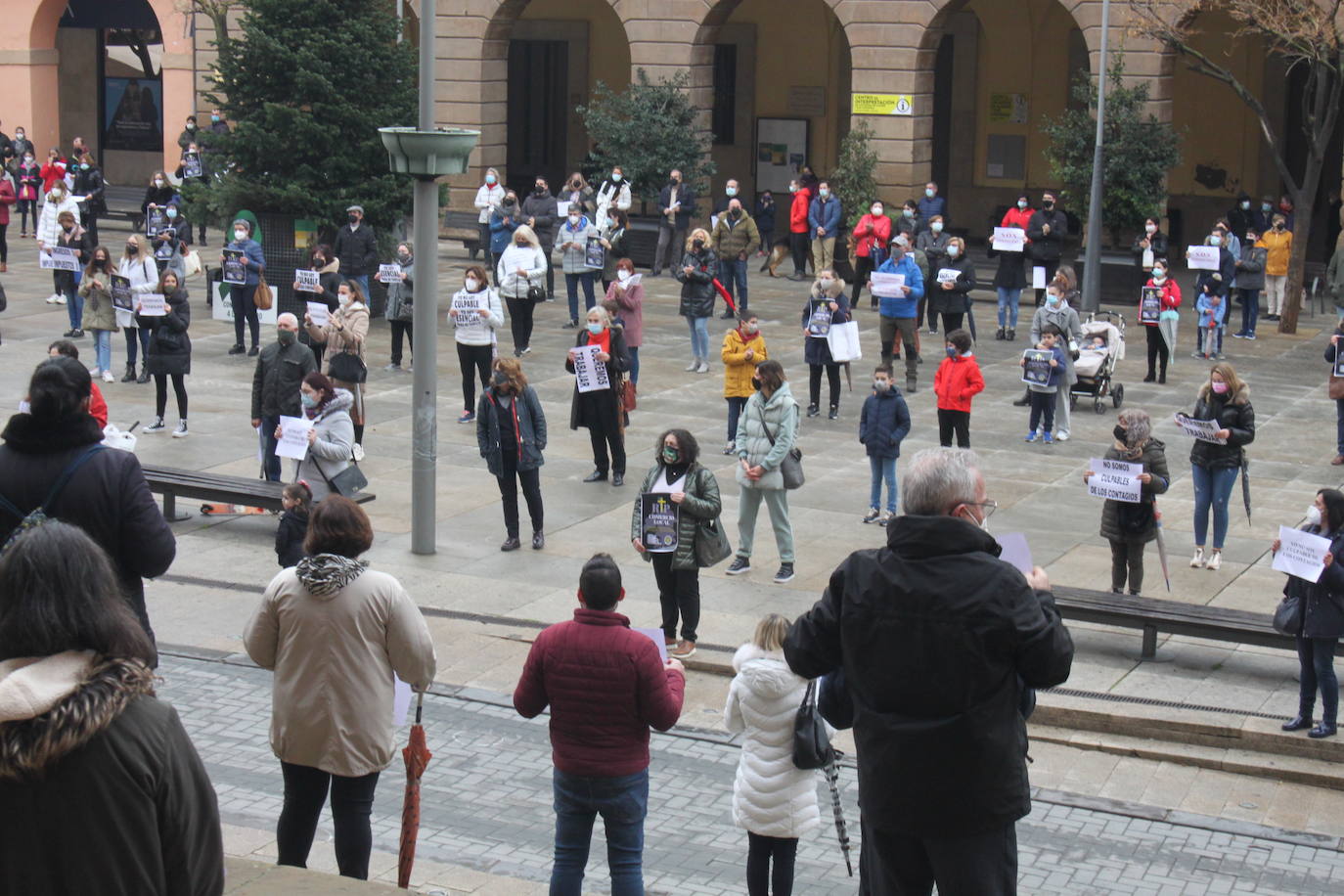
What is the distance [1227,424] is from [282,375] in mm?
7741

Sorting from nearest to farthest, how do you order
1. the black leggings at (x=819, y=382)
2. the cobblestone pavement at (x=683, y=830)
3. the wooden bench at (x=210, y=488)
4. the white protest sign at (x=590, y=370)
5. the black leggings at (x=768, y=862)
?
the black leggings at (x=768, y=862) < the cobblestone pavement at (x=683, y=830) < the wooden bench at (x=210, y=488) < the white protest sign at (x=590, y=370) < the black leggings at (x=819, y=382)

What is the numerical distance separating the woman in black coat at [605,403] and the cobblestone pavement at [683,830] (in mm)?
6037

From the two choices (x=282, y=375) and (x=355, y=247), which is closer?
(x=282, y=375)

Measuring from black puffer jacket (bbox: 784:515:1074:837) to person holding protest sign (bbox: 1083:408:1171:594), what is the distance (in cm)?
804

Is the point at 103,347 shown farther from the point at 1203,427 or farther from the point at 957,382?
the point at 1203,427

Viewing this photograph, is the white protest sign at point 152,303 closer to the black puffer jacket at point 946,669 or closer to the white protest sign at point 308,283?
the white protest sign at point 308,283

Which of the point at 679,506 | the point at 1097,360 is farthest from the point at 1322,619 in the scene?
the point at 1097,360

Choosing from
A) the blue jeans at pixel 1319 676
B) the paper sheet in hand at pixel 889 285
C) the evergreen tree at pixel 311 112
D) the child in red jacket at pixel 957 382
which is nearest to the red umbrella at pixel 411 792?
the blue jeans at pixel 1319 676

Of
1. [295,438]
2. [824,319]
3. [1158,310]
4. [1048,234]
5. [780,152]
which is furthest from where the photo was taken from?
[780,152]

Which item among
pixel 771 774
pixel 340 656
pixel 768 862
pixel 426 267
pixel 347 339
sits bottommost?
pixel 768 862

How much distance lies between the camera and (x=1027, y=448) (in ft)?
60.1

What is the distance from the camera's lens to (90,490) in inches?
242

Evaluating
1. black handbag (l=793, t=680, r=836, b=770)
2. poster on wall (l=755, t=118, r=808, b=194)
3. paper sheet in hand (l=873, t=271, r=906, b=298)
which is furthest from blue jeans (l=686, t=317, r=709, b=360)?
poster on wall (l=755, t=118, r=808, b=194)

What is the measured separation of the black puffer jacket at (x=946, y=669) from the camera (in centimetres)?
448
